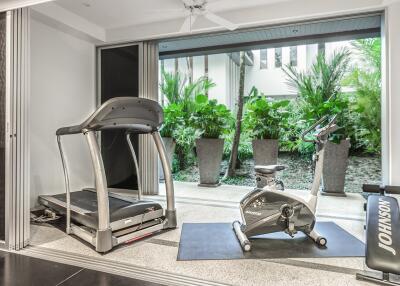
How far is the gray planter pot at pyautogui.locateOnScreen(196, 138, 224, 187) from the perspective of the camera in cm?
550

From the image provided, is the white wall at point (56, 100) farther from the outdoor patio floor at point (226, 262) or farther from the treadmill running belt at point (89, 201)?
the outdoor patio floor at point (226, 262)

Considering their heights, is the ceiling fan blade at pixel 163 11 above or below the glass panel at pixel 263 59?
above

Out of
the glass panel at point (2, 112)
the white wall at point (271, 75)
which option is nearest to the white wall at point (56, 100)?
the glass panel at point (2, 112)

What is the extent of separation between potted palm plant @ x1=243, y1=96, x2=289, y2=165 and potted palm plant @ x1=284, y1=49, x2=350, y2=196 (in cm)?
41

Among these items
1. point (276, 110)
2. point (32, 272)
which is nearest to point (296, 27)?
point (276, 110)

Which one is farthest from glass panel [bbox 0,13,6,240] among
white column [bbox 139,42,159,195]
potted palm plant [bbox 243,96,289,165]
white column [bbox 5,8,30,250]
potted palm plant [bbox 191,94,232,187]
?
potted palm plant [bbox 243,96,289,165]

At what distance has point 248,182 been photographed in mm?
5723

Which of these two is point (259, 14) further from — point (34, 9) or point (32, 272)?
point (32, 272)

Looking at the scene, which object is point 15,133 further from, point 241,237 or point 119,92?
point 119,92

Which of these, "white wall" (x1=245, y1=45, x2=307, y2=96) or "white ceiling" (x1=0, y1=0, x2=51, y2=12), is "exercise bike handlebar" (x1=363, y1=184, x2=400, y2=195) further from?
"white ceiling" (x1=0, y1=0, x2=51, y2=12)

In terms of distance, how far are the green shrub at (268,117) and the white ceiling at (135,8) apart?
1.76m

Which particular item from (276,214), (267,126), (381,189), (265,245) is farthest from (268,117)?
(265,245)

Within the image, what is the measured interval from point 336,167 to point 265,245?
2680 mm

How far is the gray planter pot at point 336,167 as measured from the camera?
4.58 meters
